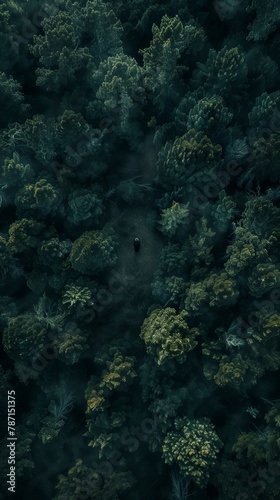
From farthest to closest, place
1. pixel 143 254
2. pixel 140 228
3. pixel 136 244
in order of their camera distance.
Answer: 1. pixel 140 228
2. pixel 143 254
3. pixel 136 244

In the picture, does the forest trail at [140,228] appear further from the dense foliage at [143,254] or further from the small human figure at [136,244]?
the small human figure at [136,244]

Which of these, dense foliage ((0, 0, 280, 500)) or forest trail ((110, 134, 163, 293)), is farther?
forest trail ((110, 134, 163, 293))

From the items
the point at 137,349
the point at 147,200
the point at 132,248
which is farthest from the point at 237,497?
the point at 147,200

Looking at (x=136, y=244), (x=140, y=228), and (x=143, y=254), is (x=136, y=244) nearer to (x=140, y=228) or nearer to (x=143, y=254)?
(x=143, y=254)

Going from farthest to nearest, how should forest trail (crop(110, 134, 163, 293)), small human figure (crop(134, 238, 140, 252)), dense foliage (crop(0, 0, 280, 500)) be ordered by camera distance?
forest trail (crop(110, 134, 163, 293)) → small human figure (crop(134, 238, 140, 252)) → dense foliage (crop(0, 0, 280, 500))

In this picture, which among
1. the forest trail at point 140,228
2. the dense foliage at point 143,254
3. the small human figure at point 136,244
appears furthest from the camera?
the forest trail at point 140,228

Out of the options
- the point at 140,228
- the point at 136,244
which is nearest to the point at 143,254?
the point at 136,244

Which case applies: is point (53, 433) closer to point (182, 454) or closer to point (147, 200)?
point (182, 454)

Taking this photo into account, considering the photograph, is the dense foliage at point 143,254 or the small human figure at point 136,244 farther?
the small human figure at point 136,244

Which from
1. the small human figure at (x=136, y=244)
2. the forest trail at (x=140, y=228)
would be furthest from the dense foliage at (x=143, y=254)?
the small human figure at (x=136, y=244)

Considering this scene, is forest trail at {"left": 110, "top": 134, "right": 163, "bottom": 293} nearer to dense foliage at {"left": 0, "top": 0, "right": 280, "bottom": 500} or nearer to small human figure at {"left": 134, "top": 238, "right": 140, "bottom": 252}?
dense foliage at {"left": 0, "top": 0, "right": 280, "bottom": 500}

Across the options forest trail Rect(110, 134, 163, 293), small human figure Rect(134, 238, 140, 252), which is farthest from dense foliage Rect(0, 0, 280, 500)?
small human figure Rect(134, 238, 140, 252)
